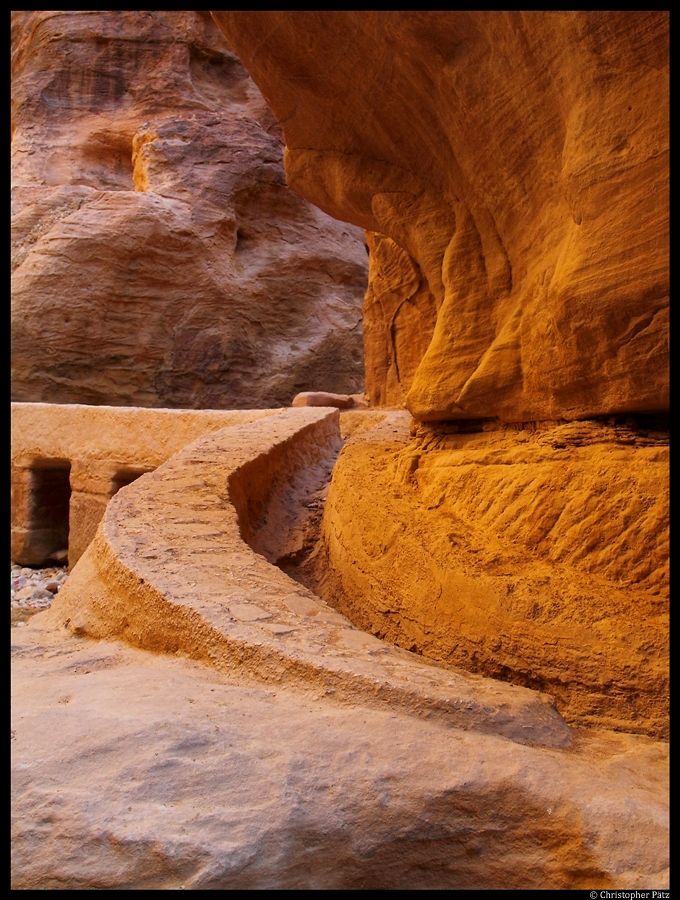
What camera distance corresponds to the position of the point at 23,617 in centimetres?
588

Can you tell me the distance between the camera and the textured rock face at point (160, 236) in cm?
1101

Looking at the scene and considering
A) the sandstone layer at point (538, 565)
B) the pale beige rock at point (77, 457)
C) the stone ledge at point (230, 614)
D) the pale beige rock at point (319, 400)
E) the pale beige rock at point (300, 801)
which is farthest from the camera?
the pale beige rock at point (319, 400)

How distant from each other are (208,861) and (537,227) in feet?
9.60

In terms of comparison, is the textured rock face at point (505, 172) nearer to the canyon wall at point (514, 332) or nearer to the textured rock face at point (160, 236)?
the canyon wall at point (514, 332)

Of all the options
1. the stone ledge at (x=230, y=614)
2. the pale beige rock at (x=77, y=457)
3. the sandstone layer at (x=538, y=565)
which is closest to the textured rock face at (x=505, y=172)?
the sandstone layer at (x=538, y=565)

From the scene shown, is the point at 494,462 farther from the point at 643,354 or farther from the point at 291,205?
the point at 291,205

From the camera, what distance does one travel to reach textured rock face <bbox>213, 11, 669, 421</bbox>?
95.7 inches

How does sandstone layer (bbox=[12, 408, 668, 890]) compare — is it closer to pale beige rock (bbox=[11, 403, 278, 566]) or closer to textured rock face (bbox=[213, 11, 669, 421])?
textured rock face (bbox=[213, 11, 669, 421])

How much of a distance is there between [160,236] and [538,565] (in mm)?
10419

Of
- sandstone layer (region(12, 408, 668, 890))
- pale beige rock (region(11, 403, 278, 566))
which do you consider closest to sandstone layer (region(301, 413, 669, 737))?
sandstone layer (region(12, 408, 668, 890))

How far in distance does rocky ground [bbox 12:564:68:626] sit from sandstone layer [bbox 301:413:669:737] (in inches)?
144

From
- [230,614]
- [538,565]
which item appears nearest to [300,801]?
[230,614]

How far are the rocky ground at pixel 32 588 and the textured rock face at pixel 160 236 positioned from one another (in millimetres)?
4506

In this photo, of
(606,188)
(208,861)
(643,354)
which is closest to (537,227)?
(606,188)
